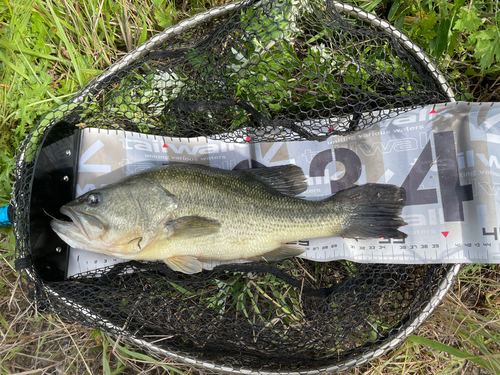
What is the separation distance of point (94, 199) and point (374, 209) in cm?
213

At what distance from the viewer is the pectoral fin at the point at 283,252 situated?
2.60 m

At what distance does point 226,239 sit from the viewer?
2506 mm

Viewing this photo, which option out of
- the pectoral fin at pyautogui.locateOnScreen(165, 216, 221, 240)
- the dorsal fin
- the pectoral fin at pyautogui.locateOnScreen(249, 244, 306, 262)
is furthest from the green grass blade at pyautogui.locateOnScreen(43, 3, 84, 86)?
the pectoral fin at pyautogui.locateOnScreen(249, 244, 306, 262)

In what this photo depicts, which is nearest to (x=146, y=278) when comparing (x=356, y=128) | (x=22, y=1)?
(x=356, y=128)

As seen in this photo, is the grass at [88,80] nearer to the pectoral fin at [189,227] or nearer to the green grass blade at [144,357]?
the green grass blade at [144,357]

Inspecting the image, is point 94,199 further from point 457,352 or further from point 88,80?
point 457,352

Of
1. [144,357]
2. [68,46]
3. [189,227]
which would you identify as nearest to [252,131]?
[189,227]

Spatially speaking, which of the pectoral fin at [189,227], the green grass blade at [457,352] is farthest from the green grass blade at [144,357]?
the green grass blade at [457,352]

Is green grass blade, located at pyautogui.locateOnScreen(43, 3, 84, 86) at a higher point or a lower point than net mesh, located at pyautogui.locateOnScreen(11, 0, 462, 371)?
higher

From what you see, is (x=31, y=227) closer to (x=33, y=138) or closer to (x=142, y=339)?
(x=33, y=138)

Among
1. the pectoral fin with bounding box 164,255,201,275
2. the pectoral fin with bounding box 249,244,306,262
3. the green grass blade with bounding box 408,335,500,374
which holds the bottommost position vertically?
the green grass blade with bounding box 408,335,500,374

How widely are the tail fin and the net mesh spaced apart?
392mm

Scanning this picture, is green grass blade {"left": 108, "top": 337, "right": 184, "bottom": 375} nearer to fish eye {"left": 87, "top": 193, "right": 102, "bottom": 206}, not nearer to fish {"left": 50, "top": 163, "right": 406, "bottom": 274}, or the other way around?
fish {"left": 50, "top": 163, "right": 406, "bottom": 274}

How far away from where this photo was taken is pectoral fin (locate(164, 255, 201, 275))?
2.55 meters
